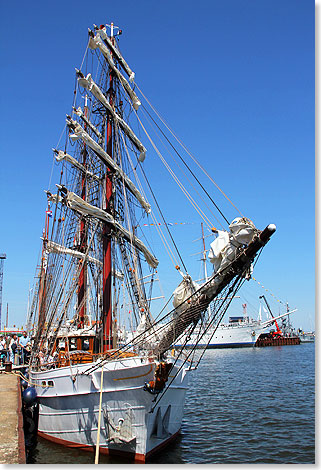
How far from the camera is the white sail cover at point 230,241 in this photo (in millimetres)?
9711

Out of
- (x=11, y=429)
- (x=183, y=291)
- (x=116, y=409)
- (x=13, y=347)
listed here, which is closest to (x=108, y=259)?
(x=183, y=291)

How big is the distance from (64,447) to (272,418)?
35.8 feet

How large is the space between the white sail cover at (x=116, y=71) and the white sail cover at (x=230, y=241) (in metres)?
15.8

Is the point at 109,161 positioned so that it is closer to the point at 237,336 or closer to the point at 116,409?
the point at 116,409

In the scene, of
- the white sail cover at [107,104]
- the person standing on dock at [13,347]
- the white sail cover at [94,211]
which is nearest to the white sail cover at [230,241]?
the white sail cover at [94,211]

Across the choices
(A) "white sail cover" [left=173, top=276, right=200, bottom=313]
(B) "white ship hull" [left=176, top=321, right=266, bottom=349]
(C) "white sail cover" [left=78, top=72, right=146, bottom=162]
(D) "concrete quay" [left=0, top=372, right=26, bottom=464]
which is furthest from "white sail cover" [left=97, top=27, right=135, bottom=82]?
(B) "white ship hull" [left=176, top=321, right=266, bottom=349]

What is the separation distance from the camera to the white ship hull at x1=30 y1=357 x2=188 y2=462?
12.3 m

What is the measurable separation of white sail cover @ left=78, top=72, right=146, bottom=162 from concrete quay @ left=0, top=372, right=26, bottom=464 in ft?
51.0

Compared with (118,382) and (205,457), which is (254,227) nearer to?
(118,382)

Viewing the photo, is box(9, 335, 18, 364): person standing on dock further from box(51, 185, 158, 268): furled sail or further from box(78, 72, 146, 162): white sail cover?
box(78, 72, 146, 162): white sail cover

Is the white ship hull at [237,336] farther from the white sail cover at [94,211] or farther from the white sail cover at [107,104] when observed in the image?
the white sail cover at [94,211]

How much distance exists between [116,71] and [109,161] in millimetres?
6866

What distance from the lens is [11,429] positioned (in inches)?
392

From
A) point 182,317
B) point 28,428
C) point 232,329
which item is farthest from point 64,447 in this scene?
point 232,329
